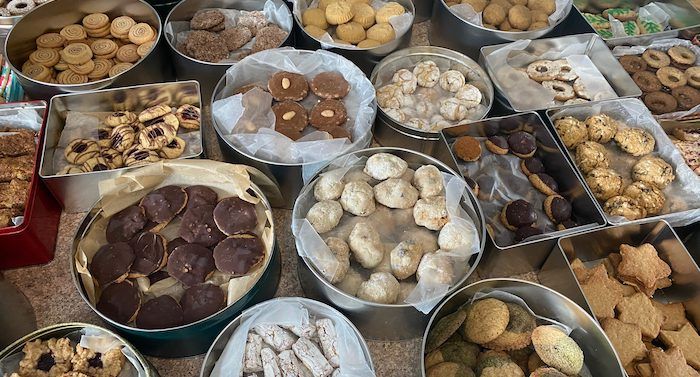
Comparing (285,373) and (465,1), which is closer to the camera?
(285,373)

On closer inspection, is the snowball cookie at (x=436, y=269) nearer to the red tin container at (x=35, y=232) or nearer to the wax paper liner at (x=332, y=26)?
the wax paper liner at (x=332, y=26)

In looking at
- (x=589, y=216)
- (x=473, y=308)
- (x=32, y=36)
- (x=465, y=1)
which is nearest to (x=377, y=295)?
(x=473, y=308)

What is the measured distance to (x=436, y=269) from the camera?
3.97ft

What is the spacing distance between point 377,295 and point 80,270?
634mm

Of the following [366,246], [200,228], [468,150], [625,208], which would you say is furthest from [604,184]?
[200,228]

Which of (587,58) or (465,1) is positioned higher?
(465,1)

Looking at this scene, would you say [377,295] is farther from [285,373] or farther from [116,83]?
[116,83]

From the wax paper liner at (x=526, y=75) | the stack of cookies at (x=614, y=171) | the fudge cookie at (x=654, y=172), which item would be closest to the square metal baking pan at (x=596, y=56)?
the wax paper liner at (x=526, y=75)

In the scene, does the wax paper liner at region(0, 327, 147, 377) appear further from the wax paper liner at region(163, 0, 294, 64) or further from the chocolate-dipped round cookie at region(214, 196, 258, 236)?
the wax paper liner at region(163, 0, 294, 64)

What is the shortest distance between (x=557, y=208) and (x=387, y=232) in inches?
17.7

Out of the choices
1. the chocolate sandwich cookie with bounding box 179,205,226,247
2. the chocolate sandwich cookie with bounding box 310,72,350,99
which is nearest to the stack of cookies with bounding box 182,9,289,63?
the chocolate sandwich cookie with bounding box 310,72,350,99

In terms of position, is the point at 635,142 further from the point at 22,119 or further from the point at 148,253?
the point at 22,119

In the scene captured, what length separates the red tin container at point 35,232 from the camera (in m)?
1.26

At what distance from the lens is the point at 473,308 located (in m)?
1.21
